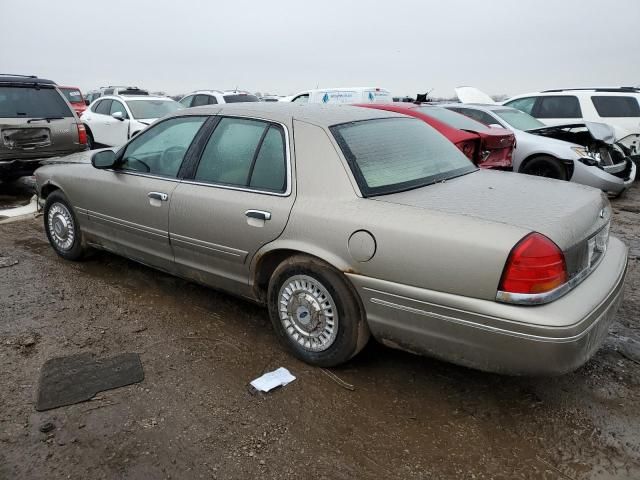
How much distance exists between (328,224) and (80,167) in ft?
9.13

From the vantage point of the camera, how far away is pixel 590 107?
9.91 metres

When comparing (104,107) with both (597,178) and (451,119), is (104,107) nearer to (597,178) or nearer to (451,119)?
(451,119)

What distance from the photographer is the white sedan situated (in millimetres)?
10656

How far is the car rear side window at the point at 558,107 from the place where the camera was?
1000 cm

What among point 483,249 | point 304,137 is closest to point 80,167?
point 304,137

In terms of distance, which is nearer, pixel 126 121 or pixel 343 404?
pixel 343 404

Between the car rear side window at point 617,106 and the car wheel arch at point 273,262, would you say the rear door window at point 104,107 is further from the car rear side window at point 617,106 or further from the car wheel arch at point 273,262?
the car rear side window at point 617,106

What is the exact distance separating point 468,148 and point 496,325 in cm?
444

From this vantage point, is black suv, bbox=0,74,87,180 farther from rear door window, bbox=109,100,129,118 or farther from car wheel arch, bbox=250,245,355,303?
car wheel arch, bbox=250,245,355,303

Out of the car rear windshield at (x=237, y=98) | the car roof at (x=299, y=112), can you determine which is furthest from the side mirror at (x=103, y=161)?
the car rear windshield at (x=237, y=98)

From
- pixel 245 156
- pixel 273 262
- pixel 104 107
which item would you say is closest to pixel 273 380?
pixel 273 262

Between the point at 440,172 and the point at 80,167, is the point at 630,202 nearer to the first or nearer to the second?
the point at 440,172

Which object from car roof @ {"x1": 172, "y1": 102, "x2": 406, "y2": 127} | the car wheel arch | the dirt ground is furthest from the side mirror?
the car wheel arch

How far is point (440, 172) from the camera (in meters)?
3.26
